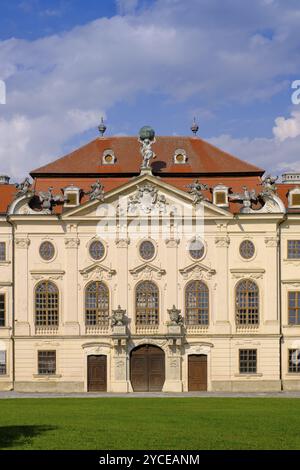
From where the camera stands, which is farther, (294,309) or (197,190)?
(294,309)

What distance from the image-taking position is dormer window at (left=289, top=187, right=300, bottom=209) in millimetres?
66500

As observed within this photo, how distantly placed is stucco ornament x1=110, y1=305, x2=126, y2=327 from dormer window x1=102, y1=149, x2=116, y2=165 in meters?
10.5

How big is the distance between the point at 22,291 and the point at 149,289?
8.26m

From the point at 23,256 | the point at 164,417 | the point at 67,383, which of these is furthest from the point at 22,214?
the point at 164,417

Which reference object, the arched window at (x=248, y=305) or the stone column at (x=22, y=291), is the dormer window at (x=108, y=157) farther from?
the arched window at (x=248, y=305)

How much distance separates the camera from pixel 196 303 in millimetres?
65438

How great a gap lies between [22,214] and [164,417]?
2689cm

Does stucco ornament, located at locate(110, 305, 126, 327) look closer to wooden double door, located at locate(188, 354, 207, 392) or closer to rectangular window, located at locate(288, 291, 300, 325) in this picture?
wooden double door, located at locate(188, 354, 207, 392)

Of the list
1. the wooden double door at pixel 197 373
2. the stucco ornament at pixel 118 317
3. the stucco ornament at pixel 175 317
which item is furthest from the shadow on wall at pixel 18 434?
the wooden double door at pixel 197 373

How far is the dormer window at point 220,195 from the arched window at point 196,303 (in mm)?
5379

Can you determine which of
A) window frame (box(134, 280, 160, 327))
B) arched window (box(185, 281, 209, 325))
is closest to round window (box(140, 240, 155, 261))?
window frame (box(134, 280, 160, 327))

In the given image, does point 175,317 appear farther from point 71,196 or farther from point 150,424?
point 150,424

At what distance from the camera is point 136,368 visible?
2562 inches

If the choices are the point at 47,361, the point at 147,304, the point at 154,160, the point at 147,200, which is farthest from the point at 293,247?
the point at 47,361
